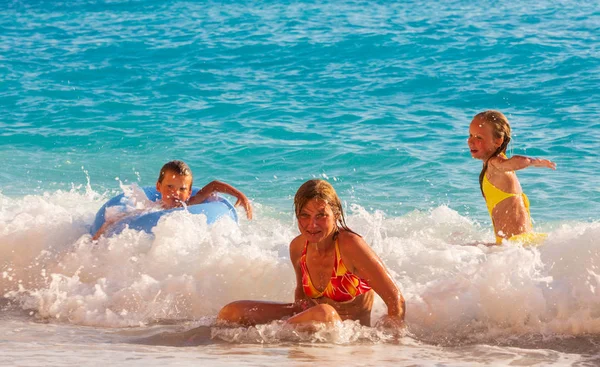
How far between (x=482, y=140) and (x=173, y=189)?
2.25 m

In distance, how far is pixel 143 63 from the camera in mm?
14828

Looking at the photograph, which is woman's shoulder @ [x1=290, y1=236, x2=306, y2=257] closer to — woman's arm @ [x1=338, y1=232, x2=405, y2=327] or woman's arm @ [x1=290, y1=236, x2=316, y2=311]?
woman's arm @ [x1=290, y1=236, x2=316, y2=311]

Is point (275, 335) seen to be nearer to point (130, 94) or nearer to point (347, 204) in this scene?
point (347, 204)

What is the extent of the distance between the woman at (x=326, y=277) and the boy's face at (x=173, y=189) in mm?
1959

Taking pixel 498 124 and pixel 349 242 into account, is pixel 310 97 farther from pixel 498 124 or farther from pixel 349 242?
pixel 349 242

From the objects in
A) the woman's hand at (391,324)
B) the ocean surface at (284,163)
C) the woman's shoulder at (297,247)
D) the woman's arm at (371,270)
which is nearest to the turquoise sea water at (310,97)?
the ocean surface at (284,163)

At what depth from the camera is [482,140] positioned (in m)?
6.02

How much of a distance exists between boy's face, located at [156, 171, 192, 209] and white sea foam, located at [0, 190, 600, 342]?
1.46ft

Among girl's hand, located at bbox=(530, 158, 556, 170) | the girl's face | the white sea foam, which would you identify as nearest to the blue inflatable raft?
the white sea foam

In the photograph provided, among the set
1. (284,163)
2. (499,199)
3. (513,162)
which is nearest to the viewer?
(513,162)

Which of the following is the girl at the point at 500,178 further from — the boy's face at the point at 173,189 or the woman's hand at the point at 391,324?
the boy's face at the point at 173,189

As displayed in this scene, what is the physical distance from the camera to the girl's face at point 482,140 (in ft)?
19.6

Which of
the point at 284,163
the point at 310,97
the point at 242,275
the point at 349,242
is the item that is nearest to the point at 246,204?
the point at 242,275

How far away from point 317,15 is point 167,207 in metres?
11.6
